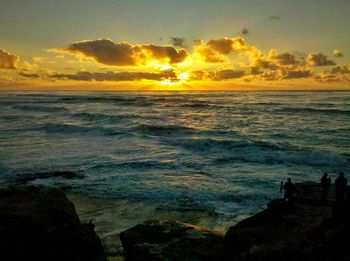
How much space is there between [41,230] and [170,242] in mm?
3250

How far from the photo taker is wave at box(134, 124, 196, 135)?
39188mm

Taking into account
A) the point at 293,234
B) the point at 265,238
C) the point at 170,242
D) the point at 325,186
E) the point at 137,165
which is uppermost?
the point at 325,186

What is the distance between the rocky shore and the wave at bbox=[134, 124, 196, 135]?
28.7 metres

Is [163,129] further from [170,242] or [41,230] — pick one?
[41,230]

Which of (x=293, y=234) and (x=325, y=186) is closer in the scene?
(x=293, y=234)

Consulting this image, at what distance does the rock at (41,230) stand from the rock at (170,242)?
3.22ft

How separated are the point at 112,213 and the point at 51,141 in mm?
19850

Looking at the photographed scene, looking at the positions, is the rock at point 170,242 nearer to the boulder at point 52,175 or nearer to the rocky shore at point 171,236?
the rocky shore at point 171,236

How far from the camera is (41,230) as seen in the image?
341 inches

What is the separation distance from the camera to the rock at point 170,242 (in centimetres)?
879

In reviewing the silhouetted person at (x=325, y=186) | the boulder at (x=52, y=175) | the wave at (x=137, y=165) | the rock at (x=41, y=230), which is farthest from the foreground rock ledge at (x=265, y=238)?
the wave at (x=137, y=165)

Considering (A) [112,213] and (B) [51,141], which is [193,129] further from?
(A) [112,213]

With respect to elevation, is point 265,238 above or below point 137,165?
above

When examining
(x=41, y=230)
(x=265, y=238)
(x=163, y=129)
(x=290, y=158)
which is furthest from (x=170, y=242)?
(x=163, y=129)
